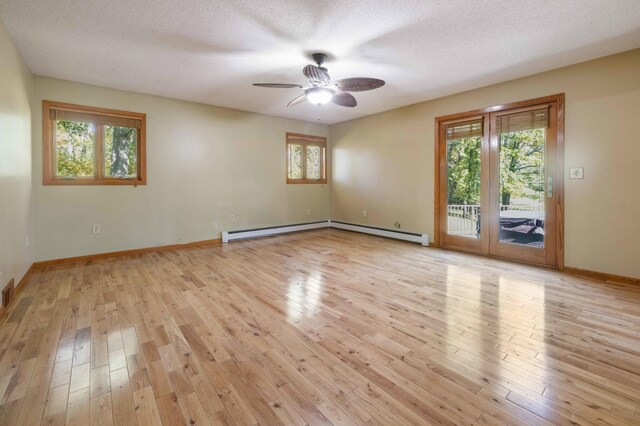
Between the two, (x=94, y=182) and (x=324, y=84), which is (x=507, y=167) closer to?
(x=324, y=84)

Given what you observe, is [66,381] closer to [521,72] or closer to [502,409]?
[502,409]

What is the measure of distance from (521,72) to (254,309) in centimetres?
437

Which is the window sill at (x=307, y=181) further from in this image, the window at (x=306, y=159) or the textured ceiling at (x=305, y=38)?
the textured ceiling at (x=305, y=38)

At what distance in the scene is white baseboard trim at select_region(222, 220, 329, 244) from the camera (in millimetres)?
5656

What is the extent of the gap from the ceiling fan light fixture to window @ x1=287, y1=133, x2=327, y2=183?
312cm

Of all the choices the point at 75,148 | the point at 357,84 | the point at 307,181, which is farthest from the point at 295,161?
the point at 75,148

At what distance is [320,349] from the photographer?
6.64ft

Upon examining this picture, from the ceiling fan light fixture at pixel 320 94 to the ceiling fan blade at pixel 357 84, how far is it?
0.14 meters

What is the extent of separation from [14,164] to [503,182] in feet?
19.4

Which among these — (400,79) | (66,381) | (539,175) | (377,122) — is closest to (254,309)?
(66,381)

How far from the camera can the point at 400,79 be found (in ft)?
13.5

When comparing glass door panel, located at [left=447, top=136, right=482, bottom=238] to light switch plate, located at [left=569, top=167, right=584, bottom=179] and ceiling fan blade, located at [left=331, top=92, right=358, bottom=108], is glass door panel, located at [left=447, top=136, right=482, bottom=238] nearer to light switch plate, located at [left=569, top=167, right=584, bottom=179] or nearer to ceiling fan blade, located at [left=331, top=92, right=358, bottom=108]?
light switch plate, located at [left=569, top=167, right=584, bottom=179]

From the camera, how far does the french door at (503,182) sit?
3846 mm

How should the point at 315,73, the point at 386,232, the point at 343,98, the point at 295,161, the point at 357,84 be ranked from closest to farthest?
the point at 315,73 → the point at 357,84 → the point at 343,98 → the point at 386,232 → the point at 295,161
